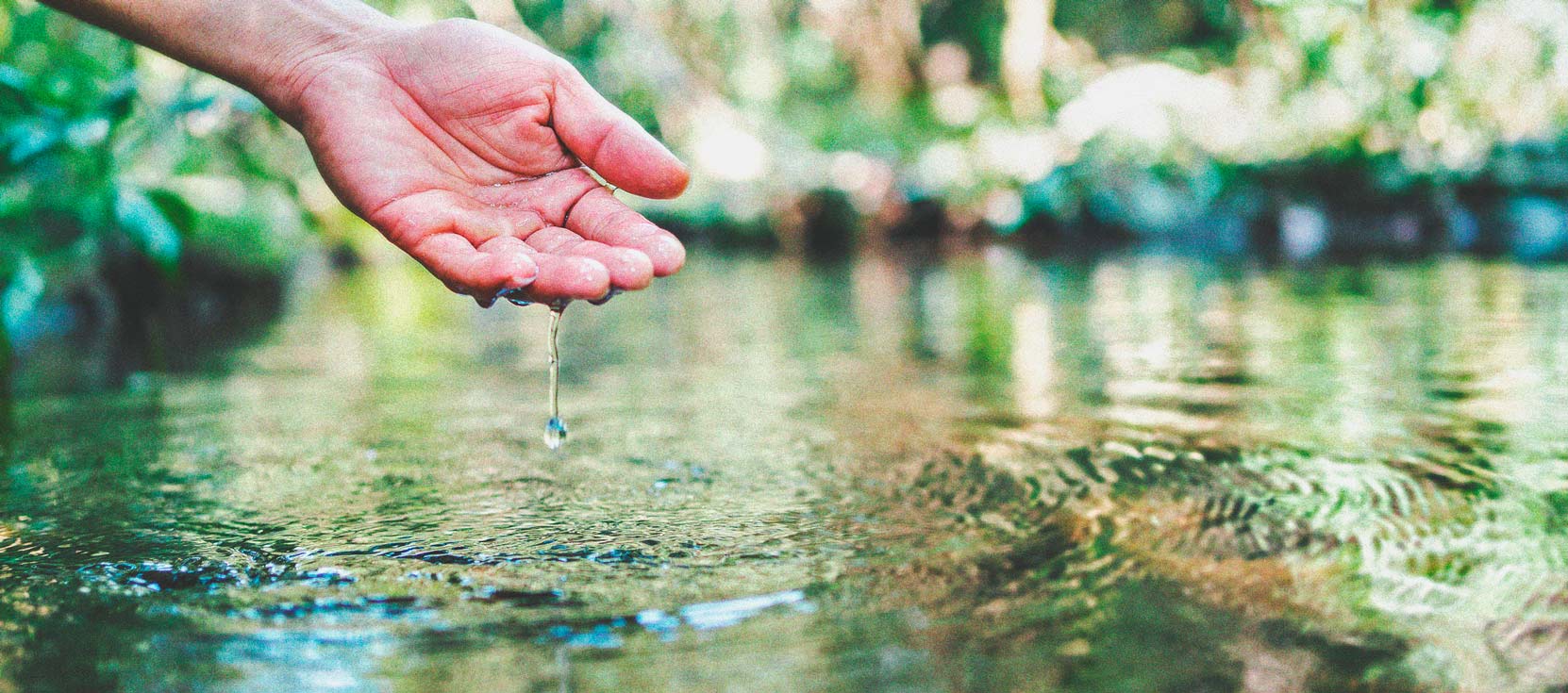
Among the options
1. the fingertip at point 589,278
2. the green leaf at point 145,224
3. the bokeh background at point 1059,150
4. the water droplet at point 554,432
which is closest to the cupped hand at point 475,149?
the fingertip at point 589,278

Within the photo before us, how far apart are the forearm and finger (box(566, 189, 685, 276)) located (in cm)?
58

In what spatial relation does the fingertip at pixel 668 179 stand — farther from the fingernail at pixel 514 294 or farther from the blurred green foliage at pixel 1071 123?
the blurred green foliage at pixel 1071 123

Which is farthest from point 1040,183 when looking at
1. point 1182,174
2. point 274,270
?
point 274,270

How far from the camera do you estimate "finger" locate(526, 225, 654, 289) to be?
7.00 ft

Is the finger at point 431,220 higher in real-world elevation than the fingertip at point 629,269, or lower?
higher

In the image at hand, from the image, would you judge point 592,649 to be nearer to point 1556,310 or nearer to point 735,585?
point 735,585

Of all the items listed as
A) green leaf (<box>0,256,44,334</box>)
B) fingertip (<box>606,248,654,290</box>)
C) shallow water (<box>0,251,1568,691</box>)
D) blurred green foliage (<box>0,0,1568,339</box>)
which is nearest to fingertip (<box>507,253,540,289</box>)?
fingertip (<box>606,248,654,290</box>)

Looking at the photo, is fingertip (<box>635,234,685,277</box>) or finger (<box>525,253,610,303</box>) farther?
fingertip (<box>635,234,685,277</box>)

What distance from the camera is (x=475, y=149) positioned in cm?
258

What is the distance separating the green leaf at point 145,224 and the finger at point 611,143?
157cm

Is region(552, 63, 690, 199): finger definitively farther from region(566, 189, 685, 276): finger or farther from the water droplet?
the water droplet

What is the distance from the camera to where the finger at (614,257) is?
2.13m

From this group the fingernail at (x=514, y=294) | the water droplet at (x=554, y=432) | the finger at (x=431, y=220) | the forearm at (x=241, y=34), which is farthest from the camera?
the water droplet at (x=554, y=432)

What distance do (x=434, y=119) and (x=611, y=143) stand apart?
1.29ft
